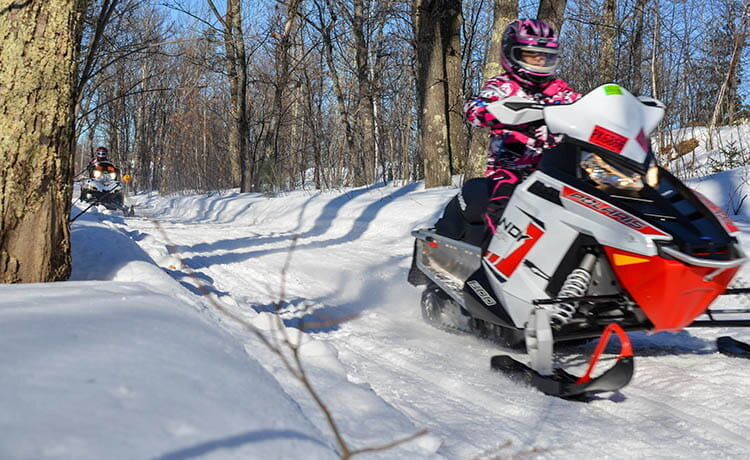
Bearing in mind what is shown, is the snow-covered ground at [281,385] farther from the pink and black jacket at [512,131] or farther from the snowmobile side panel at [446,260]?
the pink and black jacket at [512,131]

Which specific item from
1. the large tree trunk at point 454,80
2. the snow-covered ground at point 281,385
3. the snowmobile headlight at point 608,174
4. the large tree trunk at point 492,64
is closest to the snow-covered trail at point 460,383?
the snow-covered ground at point 281,385

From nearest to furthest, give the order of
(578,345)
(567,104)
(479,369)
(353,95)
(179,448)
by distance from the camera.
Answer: (179,448) → (567,104) → (479,369) → (578,345) → (353,95)

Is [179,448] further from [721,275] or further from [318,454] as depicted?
Answer: [721,275]

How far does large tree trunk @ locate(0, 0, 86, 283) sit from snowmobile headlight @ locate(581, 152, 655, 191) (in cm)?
256

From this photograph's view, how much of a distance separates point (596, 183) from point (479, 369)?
1.07 meters

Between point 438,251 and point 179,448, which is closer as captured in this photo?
point 179,448

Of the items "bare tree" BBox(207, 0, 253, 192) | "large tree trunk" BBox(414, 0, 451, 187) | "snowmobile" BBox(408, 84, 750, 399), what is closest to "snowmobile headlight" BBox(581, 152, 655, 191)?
"snowmobile" BBox(408, 84, 750, 399)

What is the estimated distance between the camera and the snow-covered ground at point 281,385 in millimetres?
1105

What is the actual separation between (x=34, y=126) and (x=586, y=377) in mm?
2798

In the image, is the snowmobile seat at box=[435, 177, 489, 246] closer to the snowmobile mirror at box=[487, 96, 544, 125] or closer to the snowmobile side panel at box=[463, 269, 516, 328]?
the snowmobile side panel at box=[463, 269, 516, 328]

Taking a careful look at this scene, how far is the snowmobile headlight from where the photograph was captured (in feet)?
8.08

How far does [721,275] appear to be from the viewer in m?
2.27

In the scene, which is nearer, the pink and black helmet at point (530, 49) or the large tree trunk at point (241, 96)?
the pink and black helmet at point (530, 49)

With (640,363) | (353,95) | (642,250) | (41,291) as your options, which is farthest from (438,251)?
(353,95)
